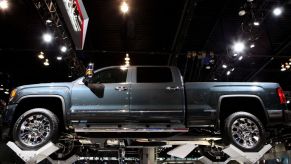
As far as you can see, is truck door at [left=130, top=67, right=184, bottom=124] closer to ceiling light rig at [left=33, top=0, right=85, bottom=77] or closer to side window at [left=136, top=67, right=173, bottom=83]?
side window at [left=136, top=67, right=173, bottom=83]

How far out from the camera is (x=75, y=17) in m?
7.29

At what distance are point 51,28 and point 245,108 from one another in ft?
26.2

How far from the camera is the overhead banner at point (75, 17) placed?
693 cm

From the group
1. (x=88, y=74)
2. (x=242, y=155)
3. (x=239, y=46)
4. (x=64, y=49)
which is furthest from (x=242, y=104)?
(x=64, y=49)

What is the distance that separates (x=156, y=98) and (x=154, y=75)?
1.83 ft

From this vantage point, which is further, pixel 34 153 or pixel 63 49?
pixel 63 49

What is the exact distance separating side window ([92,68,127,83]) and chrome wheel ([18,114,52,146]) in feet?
4.00

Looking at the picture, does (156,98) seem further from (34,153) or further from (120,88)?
(34,153)

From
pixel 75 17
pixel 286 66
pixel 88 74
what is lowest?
pixel 88 74

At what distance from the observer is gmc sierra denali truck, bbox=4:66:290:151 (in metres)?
5.43

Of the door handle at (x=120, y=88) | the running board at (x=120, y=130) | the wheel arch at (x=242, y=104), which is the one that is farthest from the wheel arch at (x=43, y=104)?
the wheel arch at (x=242, y=104)

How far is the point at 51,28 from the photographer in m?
11.2

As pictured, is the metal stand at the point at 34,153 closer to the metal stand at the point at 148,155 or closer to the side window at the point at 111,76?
the side window at the point at 111,76

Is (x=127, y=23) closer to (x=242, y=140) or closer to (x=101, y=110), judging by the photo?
(x=101, y=110)
